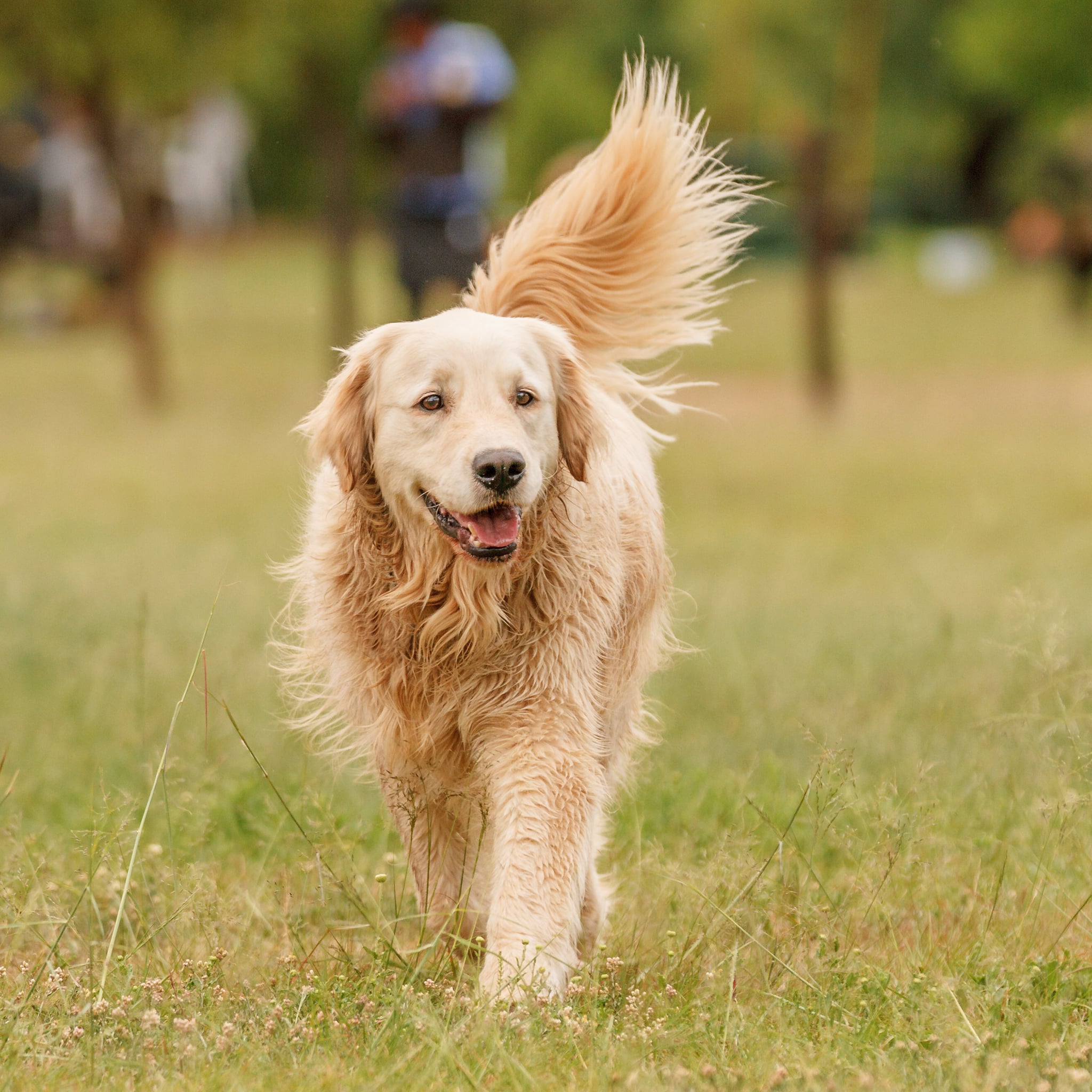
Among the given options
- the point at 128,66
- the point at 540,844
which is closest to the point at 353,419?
the point at 540,844

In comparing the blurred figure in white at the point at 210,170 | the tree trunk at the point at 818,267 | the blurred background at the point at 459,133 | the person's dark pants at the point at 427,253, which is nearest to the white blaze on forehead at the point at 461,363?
the blurred background at the point at 459,133

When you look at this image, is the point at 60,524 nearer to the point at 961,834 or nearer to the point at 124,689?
the point at 124,689

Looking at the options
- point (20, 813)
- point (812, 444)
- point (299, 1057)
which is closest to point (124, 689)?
point (20, 813)

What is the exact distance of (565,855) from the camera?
11.9 feet

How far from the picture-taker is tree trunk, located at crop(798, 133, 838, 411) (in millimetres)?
16188

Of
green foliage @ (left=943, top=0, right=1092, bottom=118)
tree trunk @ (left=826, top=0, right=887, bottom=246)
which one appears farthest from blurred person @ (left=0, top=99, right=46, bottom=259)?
green foliage @ (left=943, top=0, right=1092, bottom=118)

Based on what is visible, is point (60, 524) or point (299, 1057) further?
point (60, 524)

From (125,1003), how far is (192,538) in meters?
6.22

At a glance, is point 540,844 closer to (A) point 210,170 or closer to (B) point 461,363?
(B) point 461,363

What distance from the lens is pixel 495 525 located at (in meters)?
3.66

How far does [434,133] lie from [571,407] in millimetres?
8034

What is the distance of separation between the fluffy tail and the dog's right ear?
→ 760 millimetres

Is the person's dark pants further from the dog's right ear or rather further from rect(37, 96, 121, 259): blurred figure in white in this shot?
rect(37, 96, 121, 259): blurred figure in white

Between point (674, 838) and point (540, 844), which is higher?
point (540, 844)
